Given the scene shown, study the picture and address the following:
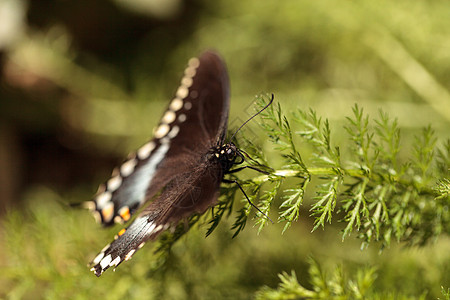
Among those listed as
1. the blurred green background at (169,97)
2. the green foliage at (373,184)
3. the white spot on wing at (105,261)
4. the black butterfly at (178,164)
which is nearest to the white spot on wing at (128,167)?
the black butterfly at (178,164)

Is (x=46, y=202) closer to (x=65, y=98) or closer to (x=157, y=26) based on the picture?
(x=65, y=98)

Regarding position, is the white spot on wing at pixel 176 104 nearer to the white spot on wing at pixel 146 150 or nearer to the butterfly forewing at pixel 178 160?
the butterfly forewing at pixel 178 160

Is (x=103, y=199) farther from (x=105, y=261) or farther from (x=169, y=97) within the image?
(x=169, y=97)

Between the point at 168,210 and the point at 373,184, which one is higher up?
the point at 373,184

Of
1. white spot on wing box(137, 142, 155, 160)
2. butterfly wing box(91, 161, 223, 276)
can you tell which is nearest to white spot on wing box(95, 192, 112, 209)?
white spot on wing box(137, 142, 155, 160)

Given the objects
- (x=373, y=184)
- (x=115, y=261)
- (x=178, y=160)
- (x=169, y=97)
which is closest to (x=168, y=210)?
(x=115, y=261)

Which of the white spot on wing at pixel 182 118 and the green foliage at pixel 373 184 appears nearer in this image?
the green foliage at pixel 373 184

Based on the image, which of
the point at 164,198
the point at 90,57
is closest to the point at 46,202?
the point at 90,57
